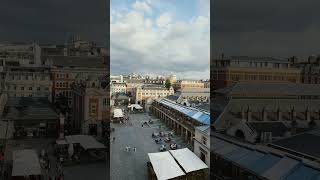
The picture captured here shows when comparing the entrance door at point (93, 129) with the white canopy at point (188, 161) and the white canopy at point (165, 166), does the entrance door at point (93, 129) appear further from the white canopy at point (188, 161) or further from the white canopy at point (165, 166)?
the white canopy at point (188, 161)

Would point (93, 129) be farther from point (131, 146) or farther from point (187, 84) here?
point (187, 84)

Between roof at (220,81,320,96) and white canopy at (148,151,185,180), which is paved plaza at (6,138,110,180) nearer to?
white canopy at (148,151,185,180)

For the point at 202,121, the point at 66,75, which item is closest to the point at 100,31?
the point at 66,75

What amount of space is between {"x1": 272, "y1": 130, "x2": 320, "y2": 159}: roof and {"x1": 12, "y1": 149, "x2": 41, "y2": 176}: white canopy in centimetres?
281

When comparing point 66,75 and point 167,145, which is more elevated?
point 66,75

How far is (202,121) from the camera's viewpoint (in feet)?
24.8

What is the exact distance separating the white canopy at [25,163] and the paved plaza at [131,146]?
186cm

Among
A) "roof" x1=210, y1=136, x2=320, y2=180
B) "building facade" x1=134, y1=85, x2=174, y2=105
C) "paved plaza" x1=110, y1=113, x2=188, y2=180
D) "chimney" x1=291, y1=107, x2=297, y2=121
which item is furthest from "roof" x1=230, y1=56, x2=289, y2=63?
"building facade" x1=134, y1=85, x2=174, y2=105

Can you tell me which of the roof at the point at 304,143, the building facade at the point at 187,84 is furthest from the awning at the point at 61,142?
the building facade at the point at 187,84

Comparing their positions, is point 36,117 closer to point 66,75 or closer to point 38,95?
point 38,95

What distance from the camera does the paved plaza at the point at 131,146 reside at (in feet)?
18.8

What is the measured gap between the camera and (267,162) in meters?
3.99

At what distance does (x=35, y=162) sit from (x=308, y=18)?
144 inches

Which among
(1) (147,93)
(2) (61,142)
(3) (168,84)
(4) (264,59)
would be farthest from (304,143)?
(3) (168,84)
